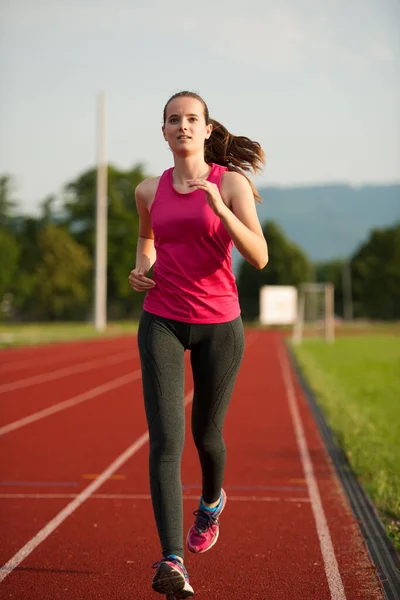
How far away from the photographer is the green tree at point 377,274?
83438 mm

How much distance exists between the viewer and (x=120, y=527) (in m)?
5.46

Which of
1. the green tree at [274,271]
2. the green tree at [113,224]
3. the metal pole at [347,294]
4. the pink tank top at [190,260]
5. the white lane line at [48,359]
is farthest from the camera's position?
the metal pole at [347,294]

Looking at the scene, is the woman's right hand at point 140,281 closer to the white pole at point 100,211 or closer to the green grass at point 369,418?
the green grass at point 369,418

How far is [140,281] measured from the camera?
3887 mm

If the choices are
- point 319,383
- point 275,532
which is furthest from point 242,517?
point 319,383

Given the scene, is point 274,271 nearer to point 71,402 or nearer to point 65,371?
point 65,371

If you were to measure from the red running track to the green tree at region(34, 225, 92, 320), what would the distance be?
5435 centimetres

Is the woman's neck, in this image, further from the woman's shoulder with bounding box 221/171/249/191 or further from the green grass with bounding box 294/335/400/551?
the green grass with bounding box 294/335/400/551

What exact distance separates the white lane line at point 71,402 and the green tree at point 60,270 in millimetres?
48393

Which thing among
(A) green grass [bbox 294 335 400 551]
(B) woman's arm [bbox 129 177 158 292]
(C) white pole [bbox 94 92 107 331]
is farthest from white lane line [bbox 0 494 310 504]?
(C) white pole [bbox 94 92 107 331]

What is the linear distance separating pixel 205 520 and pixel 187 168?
5.28 ft

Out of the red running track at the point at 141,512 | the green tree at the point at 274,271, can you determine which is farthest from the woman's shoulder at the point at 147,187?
the green tree at the point at 274,271

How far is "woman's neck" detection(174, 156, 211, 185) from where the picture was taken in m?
3.84

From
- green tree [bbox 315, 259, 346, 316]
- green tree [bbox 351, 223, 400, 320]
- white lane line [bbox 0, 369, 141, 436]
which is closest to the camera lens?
white lane line [bbox 0, 369, 141, 436]
